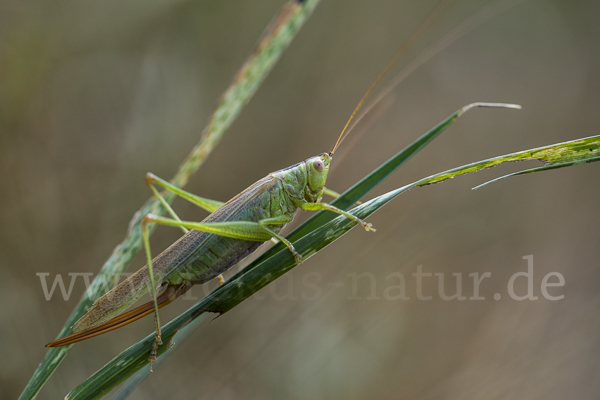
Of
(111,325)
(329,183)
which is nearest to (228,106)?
(111,325)

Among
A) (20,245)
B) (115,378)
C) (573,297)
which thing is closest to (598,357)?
(573,297)

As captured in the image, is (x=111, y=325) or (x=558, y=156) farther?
(x=111, y=325)

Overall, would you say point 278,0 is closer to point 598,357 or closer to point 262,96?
point 262,96

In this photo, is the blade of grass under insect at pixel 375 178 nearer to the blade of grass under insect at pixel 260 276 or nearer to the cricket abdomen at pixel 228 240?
the blade of grass under insect at pixel 260 276

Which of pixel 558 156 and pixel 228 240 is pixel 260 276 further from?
pixel 558 156

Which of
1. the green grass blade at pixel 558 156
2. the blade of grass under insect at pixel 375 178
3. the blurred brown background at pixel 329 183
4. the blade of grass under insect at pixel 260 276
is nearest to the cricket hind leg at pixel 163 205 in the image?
the blade of grass under insect at pixel 260 276
